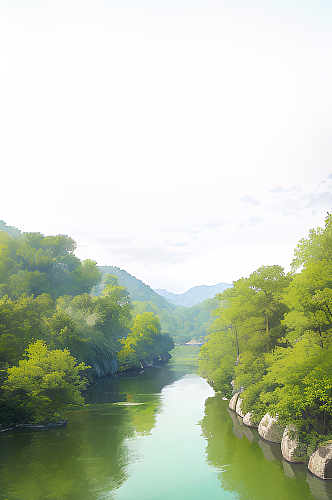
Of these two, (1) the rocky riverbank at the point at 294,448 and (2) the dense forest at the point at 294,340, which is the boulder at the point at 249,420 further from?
(2) the dense forest at the point at 294,340

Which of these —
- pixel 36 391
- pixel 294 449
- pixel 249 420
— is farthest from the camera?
pixel 249 420

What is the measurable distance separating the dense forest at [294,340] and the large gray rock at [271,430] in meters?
0.85

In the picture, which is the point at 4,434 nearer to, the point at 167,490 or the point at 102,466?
the point at 102,466

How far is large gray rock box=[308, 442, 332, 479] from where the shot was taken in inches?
715

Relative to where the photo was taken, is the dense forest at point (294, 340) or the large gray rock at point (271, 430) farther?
the large gray rock at point (271, 430)

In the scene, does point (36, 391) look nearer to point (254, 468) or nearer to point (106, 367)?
point (254, 468)

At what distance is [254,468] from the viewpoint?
68.3 feet

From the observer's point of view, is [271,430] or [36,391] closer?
[271,430]

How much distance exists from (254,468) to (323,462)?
4333 mm

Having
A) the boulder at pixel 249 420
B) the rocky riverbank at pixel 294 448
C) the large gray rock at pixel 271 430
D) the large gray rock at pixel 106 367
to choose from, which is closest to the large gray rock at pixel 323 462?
the rocky riverbank at pixel 294 448

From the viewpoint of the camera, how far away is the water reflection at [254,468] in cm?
1742

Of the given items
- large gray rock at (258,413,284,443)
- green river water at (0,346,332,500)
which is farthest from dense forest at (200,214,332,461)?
green river water at (0,346,332,500)

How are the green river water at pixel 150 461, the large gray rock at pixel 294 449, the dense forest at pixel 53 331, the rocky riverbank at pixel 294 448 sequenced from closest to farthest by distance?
the green river water at pixel 150 461 → the rocky riverbank at pixel 294 448 → the large gray rock at pixel 294 449 → the dense forest at pixel 53 331

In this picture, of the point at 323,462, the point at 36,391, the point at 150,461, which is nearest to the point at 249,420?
the point at 150,461
